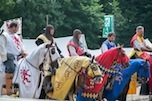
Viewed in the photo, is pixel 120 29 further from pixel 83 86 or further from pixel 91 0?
pixel 83 86

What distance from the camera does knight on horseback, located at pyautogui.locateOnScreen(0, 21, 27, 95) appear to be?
374 inches

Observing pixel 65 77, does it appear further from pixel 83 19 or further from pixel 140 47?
pixel 83 19

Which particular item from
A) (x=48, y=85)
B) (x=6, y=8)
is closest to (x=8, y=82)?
(x=48, y=85)

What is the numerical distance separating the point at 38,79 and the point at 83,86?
90 cm

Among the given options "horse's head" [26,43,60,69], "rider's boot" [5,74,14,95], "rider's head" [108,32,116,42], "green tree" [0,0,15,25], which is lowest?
"rider's boot" [5,74,14,95]

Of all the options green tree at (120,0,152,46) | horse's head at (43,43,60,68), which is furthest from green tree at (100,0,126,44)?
horse's head at (43,43,60,68)

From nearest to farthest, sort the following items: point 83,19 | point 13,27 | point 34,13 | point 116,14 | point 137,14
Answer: point 13,27 < point 34,13 < point 137,14 < point 83,19 < point 116,14

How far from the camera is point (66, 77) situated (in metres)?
9.28

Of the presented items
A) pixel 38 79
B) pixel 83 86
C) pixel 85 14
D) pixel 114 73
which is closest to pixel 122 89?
pixel 114 73

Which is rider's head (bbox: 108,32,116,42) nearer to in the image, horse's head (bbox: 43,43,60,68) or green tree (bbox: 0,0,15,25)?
horse's head (bbox: 43,43,60,68)

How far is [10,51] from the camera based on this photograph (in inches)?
383

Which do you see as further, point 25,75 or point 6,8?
point 6,8

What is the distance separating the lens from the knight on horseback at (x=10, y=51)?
374 inches

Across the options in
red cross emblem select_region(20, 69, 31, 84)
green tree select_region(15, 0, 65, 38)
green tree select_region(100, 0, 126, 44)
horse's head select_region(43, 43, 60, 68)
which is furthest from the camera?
green tree select_region(100, 0, 126, 44)
